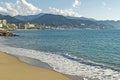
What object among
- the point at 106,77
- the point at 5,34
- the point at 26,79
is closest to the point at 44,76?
the point at 26,79

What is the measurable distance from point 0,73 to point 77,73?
214 inches

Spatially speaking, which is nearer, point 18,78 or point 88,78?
point 18,78

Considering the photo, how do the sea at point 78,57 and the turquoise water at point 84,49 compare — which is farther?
the turquoise water at point 84,49

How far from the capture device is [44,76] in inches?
575

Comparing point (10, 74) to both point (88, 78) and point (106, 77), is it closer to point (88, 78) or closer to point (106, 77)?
point (88, 78)

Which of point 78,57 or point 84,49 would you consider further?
point 84,49

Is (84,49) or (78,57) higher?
(78,57)

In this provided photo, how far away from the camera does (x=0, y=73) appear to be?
568 inches

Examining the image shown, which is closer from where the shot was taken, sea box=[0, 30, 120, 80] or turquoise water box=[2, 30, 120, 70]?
sea box=[0, 30, 120, 80]

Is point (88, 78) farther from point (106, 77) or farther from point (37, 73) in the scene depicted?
point (37, 73)

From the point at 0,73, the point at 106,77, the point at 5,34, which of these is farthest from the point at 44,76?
the point at 5,34

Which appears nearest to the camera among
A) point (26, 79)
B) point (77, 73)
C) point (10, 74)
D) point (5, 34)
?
point (26, 79)

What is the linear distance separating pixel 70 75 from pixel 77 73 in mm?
917

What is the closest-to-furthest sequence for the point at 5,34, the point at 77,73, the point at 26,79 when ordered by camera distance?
the point at 26,79 < the point at 77,73 < the point at 5,34
